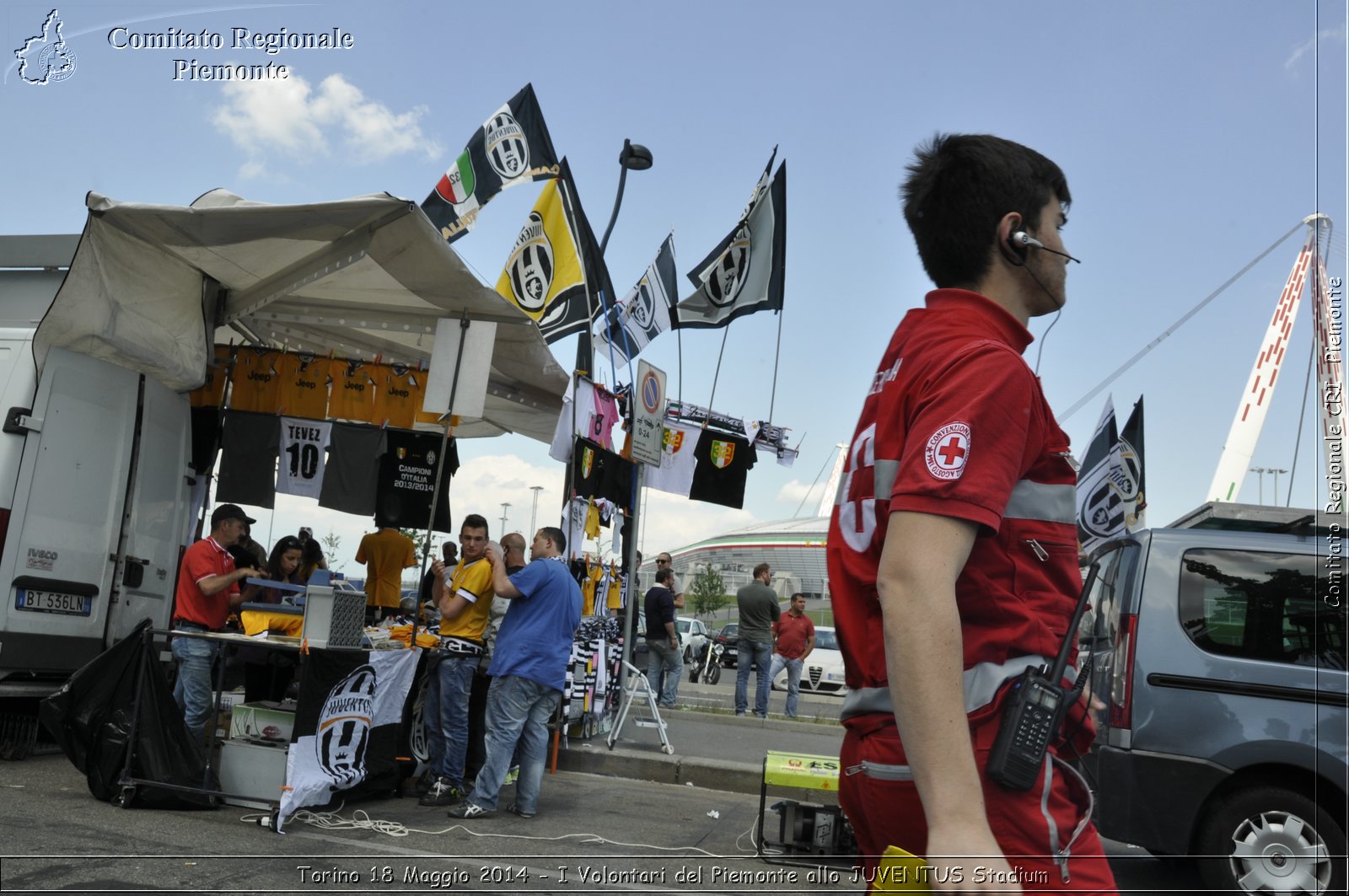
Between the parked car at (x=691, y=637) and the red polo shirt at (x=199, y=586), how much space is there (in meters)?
23.7

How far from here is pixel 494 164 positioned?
1205 cm

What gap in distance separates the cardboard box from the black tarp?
22.5 inches

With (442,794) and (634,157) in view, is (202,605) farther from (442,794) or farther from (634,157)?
(634,157)

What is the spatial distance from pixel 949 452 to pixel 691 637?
3299cm

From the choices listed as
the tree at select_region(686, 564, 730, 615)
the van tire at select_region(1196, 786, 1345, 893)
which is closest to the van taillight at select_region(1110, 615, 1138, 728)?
the van tire at select_region(1196, 786, 1345, 893)

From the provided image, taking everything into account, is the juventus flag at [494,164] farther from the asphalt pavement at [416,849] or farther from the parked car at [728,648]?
the parked car at [728,648]

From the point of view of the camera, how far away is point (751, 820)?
8023 millimetres

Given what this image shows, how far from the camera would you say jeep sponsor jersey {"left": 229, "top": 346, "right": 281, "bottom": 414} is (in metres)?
10.8

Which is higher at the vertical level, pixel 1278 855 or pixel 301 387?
pixel 301 387

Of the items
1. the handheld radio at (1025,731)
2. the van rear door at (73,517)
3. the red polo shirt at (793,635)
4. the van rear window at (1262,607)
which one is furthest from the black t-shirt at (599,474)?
the handheld radio at (1025,731)

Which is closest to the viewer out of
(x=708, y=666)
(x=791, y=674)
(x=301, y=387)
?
(x=301, y=387)

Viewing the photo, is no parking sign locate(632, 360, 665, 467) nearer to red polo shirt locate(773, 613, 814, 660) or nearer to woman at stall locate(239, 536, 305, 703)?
woman at stall locate(239, 536, 305, 703)

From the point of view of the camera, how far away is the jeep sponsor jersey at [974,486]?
146 cm

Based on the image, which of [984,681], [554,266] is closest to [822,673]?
[554,266]
